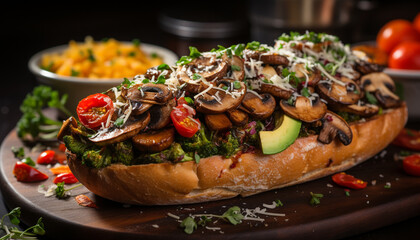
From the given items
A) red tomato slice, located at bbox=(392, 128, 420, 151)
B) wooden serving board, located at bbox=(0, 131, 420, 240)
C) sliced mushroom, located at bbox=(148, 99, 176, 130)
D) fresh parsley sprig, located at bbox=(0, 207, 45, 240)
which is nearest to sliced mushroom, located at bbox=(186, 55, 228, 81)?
sliced mushroom, located at bbox=(148, 99, 176, 130)

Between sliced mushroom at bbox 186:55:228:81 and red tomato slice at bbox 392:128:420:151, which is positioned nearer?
sliced mushroom at bbox 186:55:228:81

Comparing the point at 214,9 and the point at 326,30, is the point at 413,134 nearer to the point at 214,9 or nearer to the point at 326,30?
the point at 326,30

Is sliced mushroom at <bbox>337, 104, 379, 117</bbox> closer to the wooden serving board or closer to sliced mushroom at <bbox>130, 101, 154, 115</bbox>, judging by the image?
the wooden serving board

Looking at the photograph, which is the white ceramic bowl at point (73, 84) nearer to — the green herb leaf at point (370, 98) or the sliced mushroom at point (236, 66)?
the sliced mushroom at point (236, 66)

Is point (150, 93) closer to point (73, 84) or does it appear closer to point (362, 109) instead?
point (362, 109)

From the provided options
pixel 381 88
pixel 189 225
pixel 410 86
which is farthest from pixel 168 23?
pixel 189 225

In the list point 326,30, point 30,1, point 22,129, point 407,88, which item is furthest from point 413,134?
point 30,1

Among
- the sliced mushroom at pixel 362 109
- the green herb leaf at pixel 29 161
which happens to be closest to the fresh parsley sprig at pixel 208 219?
the sliced mushroom at pixel 362 109
